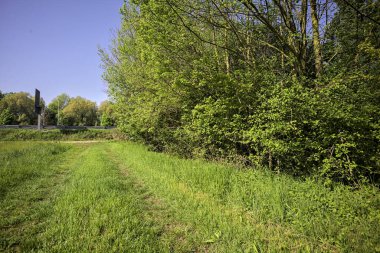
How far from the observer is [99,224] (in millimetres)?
3820

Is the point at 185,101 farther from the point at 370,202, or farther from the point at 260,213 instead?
the point at 370,202

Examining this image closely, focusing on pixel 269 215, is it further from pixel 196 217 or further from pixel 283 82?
pixel 283 82

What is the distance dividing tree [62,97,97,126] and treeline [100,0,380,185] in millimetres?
72407

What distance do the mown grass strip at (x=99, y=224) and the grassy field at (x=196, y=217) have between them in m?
0.02

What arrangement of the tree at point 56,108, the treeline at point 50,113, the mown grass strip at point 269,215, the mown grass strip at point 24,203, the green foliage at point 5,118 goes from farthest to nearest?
the tree at point 56,108 → the treeline at point 50,113 → the green foliage at point 5,118 → the mown grass strip at point 24,203 → the mown grass strip at point 269,215

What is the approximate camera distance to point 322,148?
5699 millimetres

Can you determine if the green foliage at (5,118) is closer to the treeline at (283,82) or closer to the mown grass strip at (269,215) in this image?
the treeline at (283,82)

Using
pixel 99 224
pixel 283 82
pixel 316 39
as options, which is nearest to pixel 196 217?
pixel 99 224

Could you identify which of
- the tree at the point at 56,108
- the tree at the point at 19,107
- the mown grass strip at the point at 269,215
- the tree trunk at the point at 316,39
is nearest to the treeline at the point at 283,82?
the tree trunk at the point at 316,39

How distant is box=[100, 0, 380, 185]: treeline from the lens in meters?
5.67

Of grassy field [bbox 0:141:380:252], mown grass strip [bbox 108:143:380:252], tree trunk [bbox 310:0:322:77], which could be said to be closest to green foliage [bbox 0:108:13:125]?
grassy field [bbox 0:141:380:252]

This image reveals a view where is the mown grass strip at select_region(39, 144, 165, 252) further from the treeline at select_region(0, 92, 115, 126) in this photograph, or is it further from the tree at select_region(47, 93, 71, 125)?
the tree at select_region(47, 93, 71, 125)

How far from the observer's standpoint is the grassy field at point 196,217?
3273mm

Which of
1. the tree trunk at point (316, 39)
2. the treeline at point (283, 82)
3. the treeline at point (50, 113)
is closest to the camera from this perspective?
the treeline at point (283, 82)
